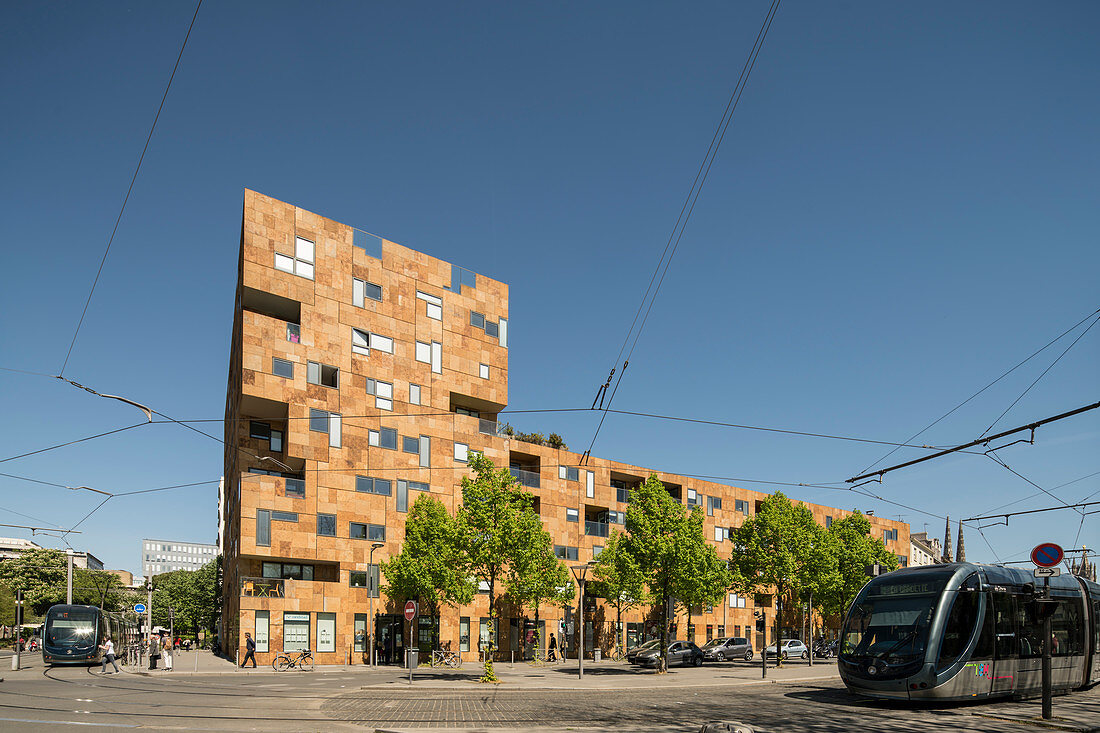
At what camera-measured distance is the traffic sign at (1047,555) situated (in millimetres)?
17812

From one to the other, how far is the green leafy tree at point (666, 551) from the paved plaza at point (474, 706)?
7.51 metres

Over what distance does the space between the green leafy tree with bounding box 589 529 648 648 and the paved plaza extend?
7.75m

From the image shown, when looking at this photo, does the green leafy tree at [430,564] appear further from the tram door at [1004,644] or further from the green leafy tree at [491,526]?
the tram door at [1004,644]

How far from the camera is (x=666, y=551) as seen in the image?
4025 cm

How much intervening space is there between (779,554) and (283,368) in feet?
106

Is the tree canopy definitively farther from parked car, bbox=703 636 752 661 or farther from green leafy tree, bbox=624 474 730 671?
green leafy tree, bbox=624 474 730 671

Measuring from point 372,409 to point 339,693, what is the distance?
23.6 meters

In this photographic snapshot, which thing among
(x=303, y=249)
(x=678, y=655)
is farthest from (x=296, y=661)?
(x=303, y=249)

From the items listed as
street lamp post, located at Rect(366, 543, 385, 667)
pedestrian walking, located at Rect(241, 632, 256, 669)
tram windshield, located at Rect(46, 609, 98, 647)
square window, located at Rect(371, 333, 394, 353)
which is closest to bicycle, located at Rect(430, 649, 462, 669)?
street lamp post, located at Rect(366, 543, 385, 667)

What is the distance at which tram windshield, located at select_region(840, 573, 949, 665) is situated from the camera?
19566mm

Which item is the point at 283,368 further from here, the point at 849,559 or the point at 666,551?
the point at 849,559

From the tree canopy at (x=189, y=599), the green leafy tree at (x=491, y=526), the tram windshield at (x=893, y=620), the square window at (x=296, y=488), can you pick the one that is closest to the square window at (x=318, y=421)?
the square window at (x=296, y=488)

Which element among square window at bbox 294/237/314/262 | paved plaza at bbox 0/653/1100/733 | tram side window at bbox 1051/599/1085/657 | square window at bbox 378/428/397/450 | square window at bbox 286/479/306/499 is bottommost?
paved plaza at bbox 0/653/1100/733

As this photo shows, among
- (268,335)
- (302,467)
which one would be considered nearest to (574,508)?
(302,467)
